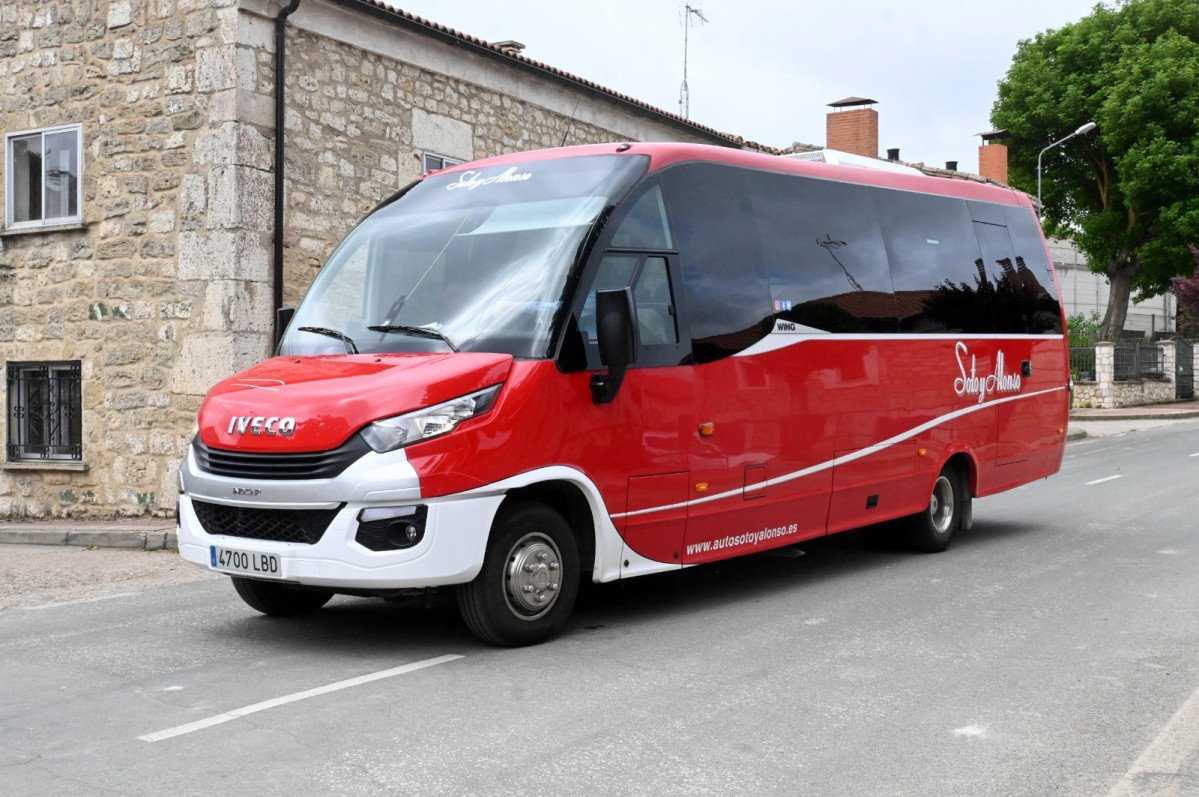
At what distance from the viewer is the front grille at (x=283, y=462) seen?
6.06 meters

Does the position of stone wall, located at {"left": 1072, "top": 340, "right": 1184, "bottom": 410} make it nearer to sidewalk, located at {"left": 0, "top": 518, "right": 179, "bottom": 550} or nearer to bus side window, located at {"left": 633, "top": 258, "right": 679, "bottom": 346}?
sidewalk, located at {"left": 0, "top": 518, "right": 179, "bottom": 550}

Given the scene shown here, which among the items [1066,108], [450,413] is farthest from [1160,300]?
[450,413]

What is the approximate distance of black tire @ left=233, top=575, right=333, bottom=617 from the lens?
7.35m

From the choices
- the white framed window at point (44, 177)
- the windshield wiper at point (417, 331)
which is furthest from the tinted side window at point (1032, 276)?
the white framed window at point (44, 177)

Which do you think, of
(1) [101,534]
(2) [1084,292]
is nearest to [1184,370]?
(2) [1084,292]

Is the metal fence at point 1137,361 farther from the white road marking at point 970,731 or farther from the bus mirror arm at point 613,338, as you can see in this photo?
the white road marking at point 970,731

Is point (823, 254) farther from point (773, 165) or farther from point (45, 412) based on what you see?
point (45, 412)

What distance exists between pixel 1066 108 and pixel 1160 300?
34.5m

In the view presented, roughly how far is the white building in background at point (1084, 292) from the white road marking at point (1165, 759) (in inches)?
2654

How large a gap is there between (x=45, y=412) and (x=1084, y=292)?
67.1 metres

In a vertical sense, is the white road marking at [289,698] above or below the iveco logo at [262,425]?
below

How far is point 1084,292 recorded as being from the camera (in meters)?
72.0

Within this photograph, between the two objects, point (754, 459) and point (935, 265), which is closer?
point (754, 459)

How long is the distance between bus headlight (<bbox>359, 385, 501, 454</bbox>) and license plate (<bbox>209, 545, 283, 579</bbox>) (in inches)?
31.8
